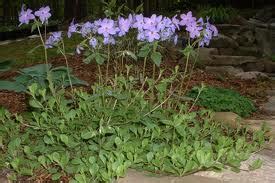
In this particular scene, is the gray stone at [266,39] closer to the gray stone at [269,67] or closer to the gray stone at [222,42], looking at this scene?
the gray stone at [222,42]

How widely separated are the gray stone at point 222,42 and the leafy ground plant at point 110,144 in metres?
5.68

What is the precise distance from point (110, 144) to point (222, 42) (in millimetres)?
6467

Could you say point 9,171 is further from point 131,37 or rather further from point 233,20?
point 233,20

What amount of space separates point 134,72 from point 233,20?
209 inches

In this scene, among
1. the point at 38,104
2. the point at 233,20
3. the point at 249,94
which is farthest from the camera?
the point at 233,20

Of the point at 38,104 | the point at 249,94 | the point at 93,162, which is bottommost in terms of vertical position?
the point at 249,94

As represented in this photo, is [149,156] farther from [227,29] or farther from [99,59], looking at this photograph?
[227,29]

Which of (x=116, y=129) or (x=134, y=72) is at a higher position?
(x=116, y=129)

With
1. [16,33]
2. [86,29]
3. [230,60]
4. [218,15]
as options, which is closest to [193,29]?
[86,29]

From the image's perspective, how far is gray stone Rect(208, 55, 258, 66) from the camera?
809 cm

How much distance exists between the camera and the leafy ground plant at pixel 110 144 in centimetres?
258

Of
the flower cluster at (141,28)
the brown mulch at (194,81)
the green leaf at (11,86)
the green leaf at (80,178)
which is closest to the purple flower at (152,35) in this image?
the flower cluster at (141,28)

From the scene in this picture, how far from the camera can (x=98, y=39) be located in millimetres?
2828

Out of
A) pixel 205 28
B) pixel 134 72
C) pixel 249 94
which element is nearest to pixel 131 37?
pixel 134 72
